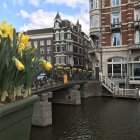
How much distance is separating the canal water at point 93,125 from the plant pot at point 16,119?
12864 millimetres

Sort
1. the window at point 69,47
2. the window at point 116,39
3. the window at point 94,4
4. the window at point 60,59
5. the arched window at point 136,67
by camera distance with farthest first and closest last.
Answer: the window at point 69,47 < the window at point 60,59 < the window at point 94,4 < the window at point 116,39 < the arched window at point 136,67

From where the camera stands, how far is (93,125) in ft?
58.9

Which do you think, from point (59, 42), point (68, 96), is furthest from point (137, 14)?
point (59, 42)

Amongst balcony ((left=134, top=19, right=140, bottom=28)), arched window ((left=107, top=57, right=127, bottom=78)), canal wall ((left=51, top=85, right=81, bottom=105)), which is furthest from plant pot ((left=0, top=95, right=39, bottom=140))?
arched window ((left=107, top=57, right=127, bottom=78))

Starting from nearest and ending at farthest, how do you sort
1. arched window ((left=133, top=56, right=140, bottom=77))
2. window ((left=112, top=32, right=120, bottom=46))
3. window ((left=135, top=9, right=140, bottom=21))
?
arched window ((left=133, top=56, right=140, bottom=77))
window ((left=135, top=9, right=140, bottom=21))
window ((left=112, top=32, right=120, bottom=46))

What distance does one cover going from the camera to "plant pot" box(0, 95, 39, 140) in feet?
7.28

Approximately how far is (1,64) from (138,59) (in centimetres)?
3423

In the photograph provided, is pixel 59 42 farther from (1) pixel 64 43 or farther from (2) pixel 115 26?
(2) pixel 115 26

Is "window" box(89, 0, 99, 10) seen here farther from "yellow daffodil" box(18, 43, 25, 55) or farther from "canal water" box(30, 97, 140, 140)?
"yellow daffodil" box(18, 43, 25, 55)

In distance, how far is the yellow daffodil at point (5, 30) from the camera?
257 cm

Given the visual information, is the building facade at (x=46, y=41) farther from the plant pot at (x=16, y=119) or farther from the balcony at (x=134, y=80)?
the plant pot at (x=16, y=119)

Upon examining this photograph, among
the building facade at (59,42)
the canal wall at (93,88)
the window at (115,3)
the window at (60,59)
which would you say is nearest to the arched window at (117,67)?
the canal wall at (93,88)

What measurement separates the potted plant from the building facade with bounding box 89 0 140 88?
3210 cm

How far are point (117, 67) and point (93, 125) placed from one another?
65.5 ft
